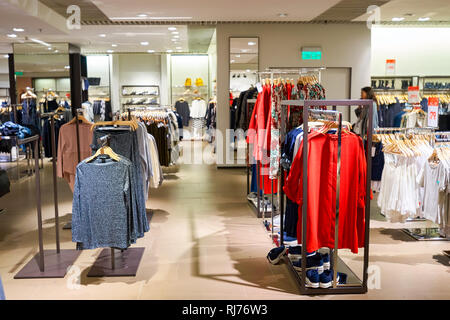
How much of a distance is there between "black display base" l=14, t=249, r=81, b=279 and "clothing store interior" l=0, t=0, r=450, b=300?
0.02 m

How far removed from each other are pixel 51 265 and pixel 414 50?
907 centimetres

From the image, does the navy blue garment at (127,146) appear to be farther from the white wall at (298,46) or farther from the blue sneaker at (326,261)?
the white wall at (298,46)

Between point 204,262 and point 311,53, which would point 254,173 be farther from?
point 311,53

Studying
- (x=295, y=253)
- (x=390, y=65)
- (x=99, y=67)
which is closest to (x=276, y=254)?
(x=295, y=253)

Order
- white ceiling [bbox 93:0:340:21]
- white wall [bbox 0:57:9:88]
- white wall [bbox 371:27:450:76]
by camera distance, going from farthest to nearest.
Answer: white wall [bbox 0:57:9:88] → white wall [bbox 371:27:450:76] → white ceiling [bbox 93:0:340:21]

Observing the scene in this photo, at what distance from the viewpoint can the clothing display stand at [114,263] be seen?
3838 mm

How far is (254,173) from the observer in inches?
238

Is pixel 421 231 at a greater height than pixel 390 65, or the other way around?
pixel 390 65

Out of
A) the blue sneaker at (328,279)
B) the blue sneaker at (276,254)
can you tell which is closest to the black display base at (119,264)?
the blue sneaker at (276,254)

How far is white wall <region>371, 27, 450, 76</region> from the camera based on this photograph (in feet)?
32.4

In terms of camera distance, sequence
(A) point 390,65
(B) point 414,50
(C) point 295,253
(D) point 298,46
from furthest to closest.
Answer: (B) point 414,50, (D) point 298,46, (A) point 390,65, (C) point 295,253

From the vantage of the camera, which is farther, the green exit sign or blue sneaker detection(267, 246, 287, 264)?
the green exit sign

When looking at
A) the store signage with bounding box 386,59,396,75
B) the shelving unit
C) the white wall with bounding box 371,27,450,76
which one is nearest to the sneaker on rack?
the store signage with bounding box 386,59,396,75

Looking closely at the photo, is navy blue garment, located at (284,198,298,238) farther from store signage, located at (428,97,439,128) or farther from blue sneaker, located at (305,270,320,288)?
store signage, located at (428,97,439,128)
